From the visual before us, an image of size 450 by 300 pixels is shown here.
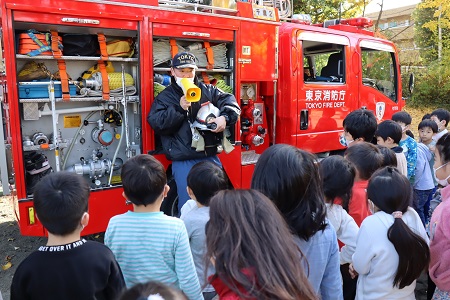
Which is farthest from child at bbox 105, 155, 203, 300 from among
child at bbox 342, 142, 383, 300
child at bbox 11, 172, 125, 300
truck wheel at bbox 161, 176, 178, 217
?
truck wheel at bbox 161, 176, 178, 217

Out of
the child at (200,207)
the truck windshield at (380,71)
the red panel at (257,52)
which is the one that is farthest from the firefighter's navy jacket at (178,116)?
the truck windshield at (380,71)

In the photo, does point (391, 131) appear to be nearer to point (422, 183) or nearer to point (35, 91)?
point (422, 183)

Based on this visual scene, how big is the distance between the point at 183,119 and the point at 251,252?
8.92ft

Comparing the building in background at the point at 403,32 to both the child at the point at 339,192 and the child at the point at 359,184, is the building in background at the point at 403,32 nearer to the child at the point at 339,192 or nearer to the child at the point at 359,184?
the child at the point at 359,184

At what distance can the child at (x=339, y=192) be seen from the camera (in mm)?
2484

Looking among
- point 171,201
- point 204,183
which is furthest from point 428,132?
point 204,183

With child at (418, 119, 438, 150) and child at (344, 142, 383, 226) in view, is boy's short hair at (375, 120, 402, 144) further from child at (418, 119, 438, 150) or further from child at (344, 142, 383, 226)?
child at (418, 119, 438, 150)

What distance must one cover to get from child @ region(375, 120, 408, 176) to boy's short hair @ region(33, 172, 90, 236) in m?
2.92

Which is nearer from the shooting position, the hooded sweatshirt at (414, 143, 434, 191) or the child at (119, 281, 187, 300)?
the child at (119, 281, 187, 300)

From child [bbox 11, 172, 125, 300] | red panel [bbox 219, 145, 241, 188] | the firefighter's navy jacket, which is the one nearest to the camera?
child [bbox 11, 172, 125, 300]

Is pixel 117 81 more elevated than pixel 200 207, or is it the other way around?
pixel 117 81

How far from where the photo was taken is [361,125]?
387cm

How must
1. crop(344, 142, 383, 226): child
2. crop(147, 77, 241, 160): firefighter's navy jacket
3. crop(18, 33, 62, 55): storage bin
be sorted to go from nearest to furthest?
crop(344, 142, 383, 226): child
crop(18, 33, 62, 55): storage bin
crop(147, 77, 241, 160): firefighter's navy jacket

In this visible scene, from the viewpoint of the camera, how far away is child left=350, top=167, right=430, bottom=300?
2188mm
